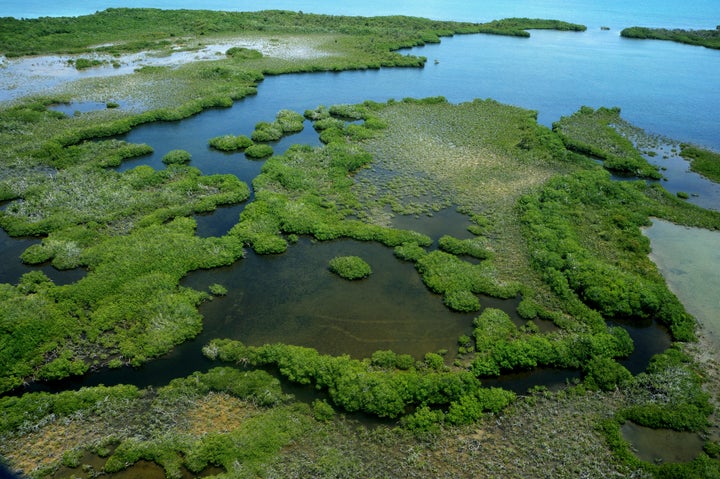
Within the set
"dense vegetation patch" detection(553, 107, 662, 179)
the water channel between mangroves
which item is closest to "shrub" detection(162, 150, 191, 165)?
the water channel between mangroves

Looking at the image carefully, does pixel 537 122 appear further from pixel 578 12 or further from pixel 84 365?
pixel 578 12

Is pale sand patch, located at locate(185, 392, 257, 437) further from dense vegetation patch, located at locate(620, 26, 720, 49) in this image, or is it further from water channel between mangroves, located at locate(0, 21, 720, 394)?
dense vegetation patch, located at locate(620, 26, 720, 49)

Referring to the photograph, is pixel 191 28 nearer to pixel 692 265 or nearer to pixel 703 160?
pixel 703 160

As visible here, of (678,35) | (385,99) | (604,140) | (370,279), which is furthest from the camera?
(678,35)

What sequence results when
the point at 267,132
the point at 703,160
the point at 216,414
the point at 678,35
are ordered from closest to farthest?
the point at 216,414
the point at 703,160
the point at 267,132
the point at 678,35

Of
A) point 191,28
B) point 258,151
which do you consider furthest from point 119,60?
point 258,151

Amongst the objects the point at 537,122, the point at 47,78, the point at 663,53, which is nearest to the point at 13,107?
the point at 47,78
